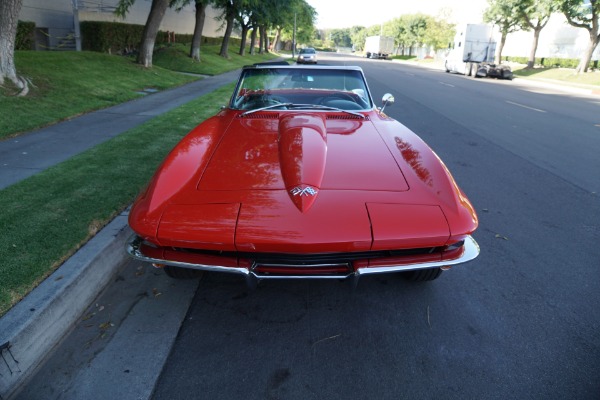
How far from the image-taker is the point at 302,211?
2.32 metres

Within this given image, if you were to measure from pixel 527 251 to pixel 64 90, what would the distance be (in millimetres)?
10160

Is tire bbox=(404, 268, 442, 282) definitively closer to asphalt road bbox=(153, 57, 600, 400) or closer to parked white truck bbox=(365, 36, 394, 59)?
asphalt road bbox=(153, 57, 600, 400)

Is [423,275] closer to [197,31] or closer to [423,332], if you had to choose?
[423,332]

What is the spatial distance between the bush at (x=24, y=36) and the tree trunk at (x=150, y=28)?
14.0ft

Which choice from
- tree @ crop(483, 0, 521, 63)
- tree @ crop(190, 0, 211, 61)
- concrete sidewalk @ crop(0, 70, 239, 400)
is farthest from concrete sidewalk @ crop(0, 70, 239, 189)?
tree @ crop(483, 0, 521, 63)

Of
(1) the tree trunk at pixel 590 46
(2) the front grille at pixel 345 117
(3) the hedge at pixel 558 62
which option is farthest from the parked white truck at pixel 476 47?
(2) the front grille at pixel 345 117

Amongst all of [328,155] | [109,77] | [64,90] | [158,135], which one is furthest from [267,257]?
[109,77]

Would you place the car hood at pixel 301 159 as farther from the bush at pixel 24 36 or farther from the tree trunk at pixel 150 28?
the bush at pixel 24 36

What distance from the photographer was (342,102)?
4.17 meters

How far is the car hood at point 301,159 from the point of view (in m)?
2.56

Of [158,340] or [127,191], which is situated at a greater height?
[127,191]

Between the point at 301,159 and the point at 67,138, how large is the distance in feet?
17.6

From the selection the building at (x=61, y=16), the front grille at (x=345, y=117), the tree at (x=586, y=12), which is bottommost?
the front grille at (x=345, y=117)

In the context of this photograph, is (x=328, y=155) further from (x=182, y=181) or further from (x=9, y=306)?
(x=9, y=306)
